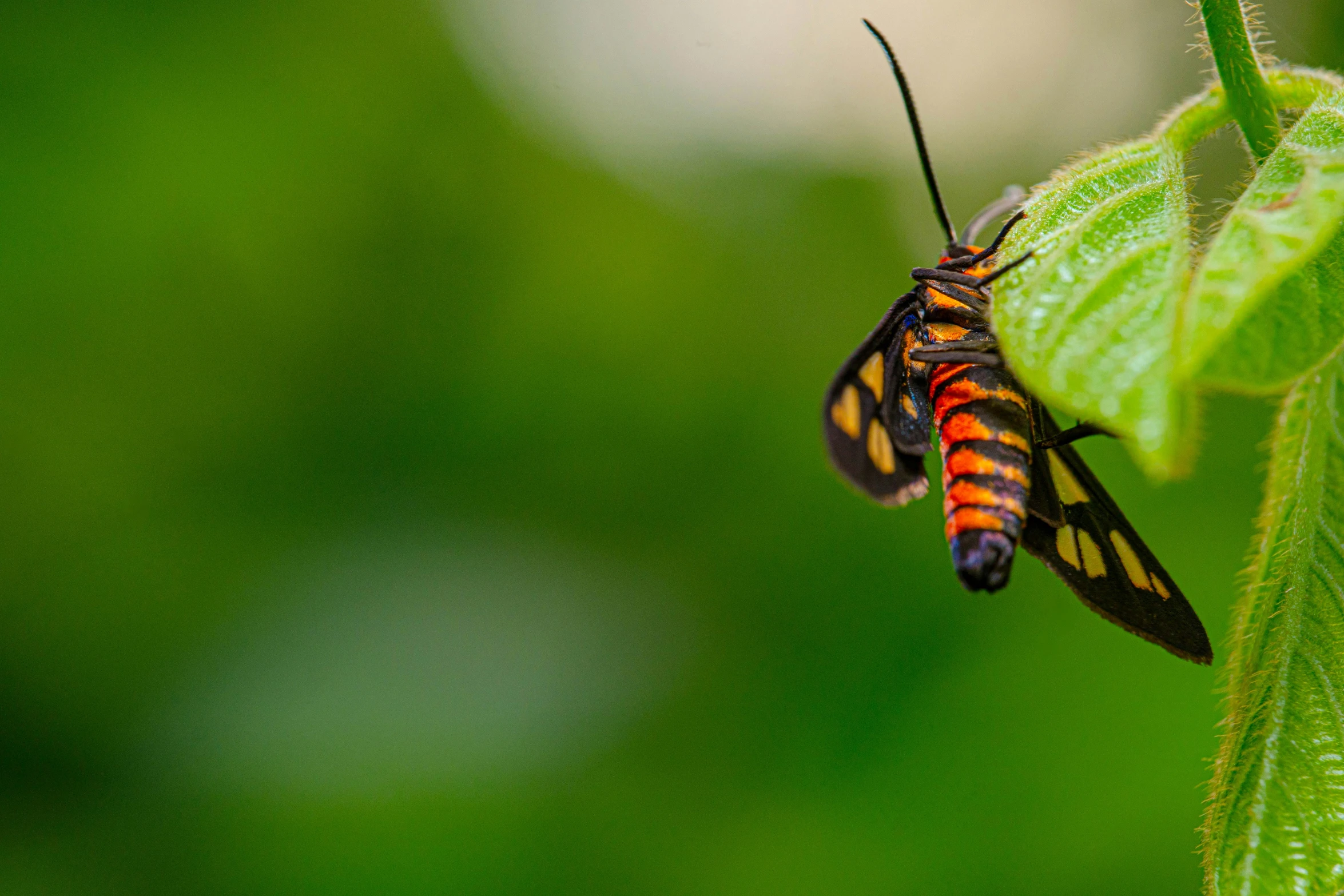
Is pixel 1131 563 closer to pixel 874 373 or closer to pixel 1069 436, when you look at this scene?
pixel 1069 436

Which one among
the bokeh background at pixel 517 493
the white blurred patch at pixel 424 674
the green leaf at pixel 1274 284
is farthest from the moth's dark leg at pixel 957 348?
the white blurred patch at pixel 424 674

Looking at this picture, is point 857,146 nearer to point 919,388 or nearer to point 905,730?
point 905,730

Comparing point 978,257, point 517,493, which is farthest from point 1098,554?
point 517,493

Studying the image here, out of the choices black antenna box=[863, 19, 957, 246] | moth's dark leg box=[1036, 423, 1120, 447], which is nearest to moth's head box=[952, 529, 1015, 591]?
moth's dark leg box=[1036, 423, 1120, 447]

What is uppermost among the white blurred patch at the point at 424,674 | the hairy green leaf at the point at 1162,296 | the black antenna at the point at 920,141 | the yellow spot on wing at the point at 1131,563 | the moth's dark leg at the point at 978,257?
the black antenna at the point at 920,141

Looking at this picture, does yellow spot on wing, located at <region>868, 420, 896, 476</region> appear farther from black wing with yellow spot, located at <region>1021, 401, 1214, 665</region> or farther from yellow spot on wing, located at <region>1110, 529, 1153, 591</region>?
yellow spot on wing, located at <region>1110, 529, 1153, 591</region>

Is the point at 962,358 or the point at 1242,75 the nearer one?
the point at 1242,75

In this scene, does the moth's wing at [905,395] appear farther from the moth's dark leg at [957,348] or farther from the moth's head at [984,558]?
the moth's head at [984,558]
